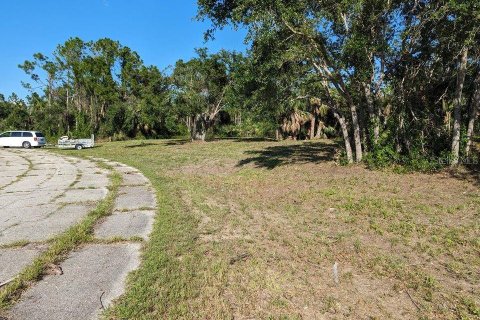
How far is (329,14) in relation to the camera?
326 inches

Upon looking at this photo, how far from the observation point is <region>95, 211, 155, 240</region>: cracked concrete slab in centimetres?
497

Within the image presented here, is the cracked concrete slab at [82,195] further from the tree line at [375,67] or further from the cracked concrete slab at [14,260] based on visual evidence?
the tree line at [375,67]

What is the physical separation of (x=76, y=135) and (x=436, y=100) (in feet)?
117

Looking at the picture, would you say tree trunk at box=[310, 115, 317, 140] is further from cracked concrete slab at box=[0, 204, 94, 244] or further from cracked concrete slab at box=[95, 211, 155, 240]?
cracked concrete slab at box=[0, 204, 94, 244]

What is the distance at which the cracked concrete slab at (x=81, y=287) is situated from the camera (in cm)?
288

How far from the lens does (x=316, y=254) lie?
4266 millimetres

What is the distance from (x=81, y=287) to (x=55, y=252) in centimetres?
112

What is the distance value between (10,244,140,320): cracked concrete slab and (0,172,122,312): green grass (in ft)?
0.37

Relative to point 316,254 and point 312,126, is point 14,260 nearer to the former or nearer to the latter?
point 316,254

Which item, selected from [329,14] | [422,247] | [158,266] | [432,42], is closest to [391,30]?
[432,42]

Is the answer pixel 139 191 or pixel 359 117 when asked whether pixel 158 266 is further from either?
pixel 359 117

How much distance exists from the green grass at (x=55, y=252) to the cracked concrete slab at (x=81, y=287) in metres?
0.11

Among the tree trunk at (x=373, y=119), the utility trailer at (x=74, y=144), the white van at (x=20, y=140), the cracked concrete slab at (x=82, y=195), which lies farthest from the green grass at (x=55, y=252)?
the white van at (x=20, y=140)

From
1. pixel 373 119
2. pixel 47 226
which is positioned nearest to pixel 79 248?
pixel 47 226
